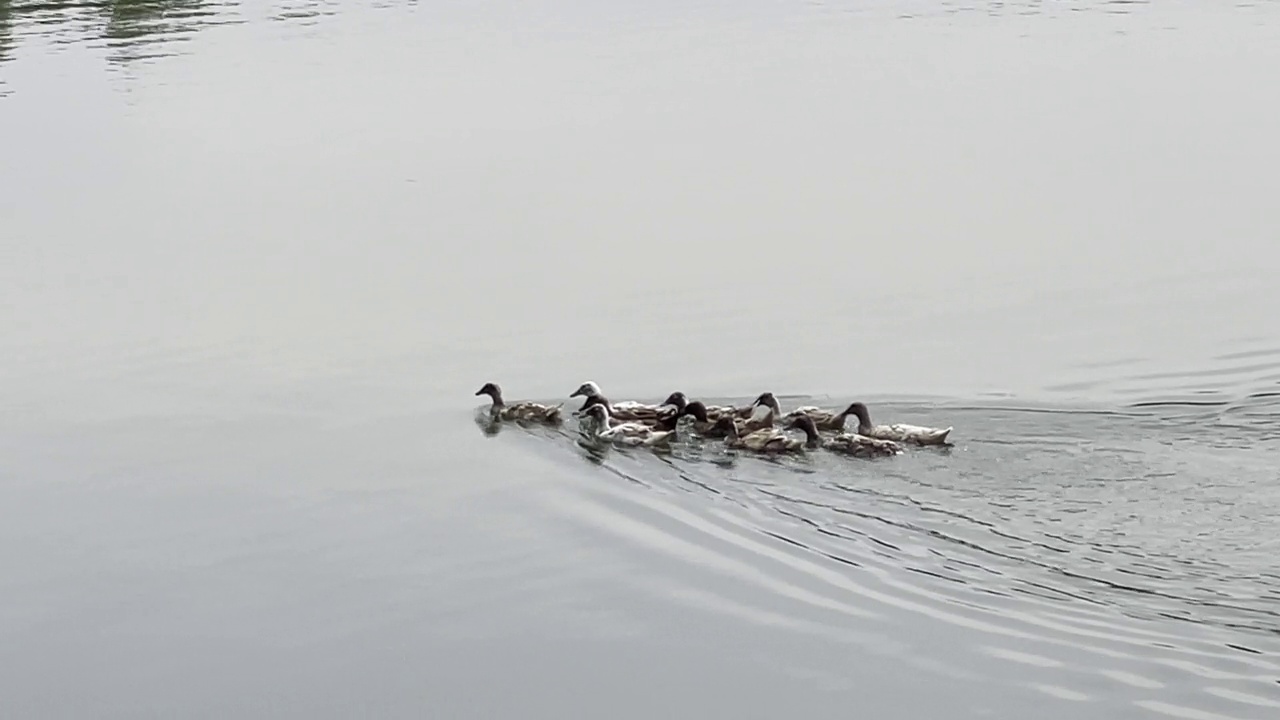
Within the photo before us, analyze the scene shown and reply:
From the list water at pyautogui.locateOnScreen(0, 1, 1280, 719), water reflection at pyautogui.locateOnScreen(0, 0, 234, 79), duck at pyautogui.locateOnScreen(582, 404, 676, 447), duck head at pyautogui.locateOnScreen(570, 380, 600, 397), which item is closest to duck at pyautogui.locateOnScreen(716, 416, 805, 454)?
water at pyautogui.locateOnScreen(0, 1, 1280, 719)

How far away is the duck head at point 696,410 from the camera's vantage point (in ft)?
46.2

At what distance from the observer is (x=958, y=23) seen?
31219mm

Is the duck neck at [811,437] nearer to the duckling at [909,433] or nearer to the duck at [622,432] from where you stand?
the duckling at [909,433]

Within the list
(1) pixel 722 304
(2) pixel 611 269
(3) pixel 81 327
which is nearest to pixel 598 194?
(2) pixel 611 269

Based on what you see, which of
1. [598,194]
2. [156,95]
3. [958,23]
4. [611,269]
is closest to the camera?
[611,269]

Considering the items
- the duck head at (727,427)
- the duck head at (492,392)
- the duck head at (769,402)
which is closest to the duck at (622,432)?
the duck head at (727,427)

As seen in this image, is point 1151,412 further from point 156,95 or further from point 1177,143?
point 156,95

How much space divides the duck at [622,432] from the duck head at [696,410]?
0.11 m

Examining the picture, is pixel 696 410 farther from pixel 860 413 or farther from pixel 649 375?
pixel 649 375

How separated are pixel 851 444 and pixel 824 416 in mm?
709

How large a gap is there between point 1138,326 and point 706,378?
3.52 m

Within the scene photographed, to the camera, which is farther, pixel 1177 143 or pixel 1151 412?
pixel 1177 143

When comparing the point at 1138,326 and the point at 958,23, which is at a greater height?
the point at 958,23

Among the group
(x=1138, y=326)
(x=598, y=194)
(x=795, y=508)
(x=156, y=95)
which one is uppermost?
(x=156, y=95)
